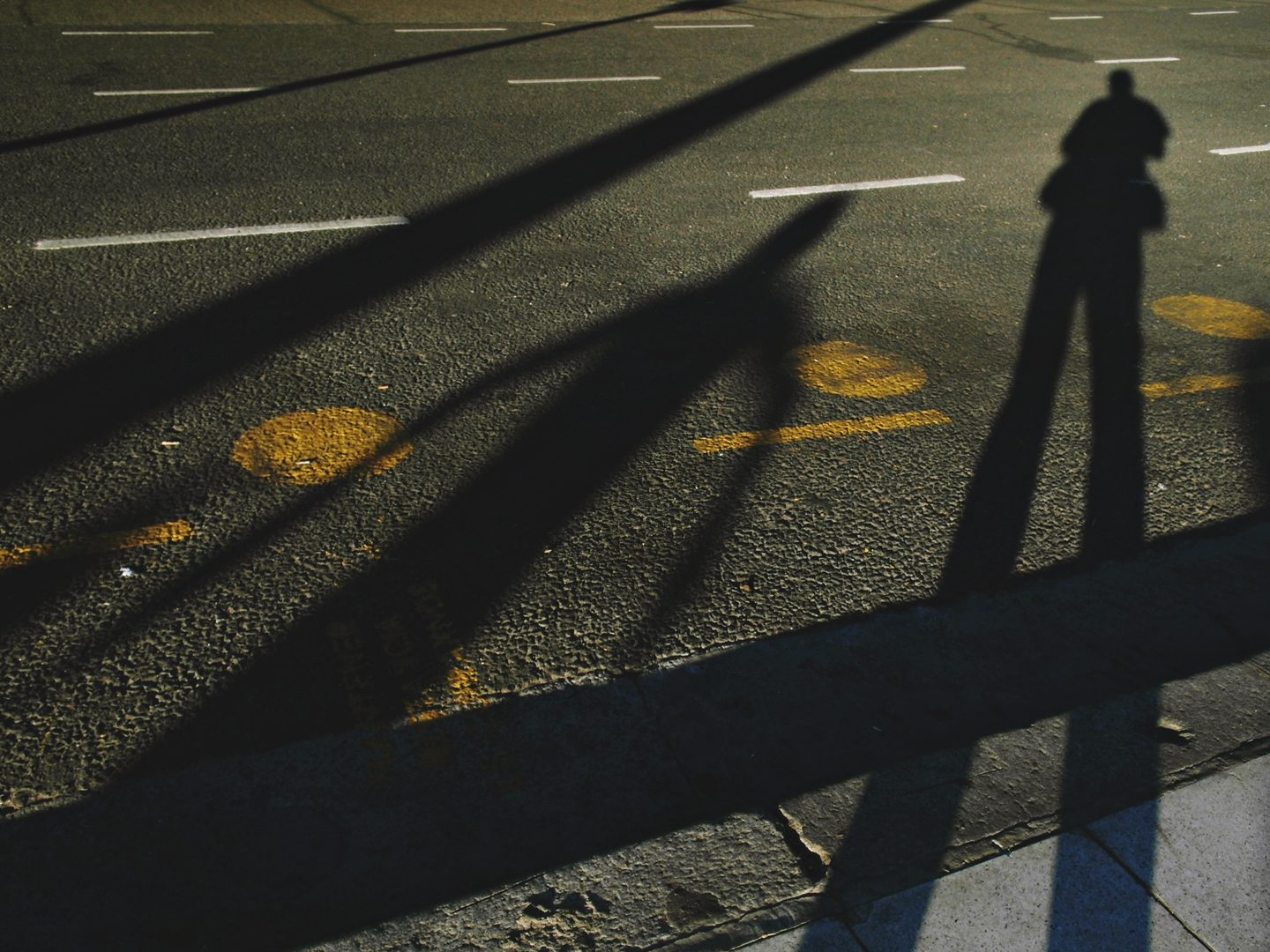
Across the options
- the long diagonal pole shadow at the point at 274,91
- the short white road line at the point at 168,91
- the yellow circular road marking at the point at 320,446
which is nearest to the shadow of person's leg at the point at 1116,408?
the yellow circular road marking at the point at 320,446

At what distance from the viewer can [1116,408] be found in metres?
4.35

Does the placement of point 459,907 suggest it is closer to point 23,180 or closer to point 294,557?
point 294,557

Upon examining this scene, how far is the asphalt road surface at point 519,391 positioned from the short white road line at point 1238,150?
0.13 metres

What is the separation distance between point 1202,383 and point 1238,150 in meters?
5.26

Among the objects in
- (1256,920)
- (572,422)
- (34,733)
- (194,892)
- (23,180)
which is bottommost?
(1256,920)

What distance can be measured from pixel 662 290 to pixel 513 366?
3.96ft

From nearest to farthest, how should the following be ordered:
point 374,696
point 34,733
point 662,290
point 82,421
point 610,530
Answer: point 34,733
point 374,696
point 610,530
point 82,421
point 662,290

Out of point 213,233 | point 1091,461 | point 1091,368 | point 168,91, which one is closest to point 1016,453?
point 1091,461

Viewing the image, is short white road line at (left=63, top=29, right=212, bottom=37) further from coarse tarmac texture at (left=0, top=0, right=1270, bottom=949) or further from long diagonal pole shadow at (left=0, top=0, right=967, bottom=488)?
long diagonal pole shadow at (left=0, top=0, right=967, bottom=488)

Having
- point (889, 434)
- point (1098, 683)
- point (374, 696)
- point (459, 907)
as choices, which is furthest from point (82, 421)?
point (1098, 683)

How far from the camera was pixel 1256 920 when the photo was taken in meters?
2.19

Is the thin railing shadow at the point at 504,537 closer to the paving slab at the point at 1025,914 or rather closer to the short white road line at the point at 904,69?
the paving slab at the point at 1025,914

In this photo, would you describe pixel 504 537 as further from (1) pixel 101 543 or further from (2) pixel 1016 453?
(2) pixel 1016 453

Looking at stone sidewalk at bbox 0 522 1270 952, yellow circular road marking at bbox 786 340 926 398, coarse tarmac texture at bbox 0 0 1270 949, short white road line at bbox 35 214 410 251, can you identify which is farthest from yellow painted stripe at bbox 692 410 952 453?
short white road line at bbox 35 214 410 251
